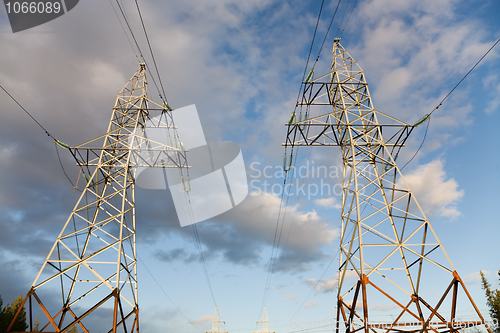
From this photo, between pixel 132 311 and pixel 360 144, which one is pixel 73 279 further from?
pixel 360 144

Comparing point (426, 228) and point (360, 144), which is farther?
point (360, 144)

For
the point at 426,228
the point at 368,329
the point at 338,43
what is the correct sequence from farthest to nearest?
1. the point at 338,43
2. the point at 426,228
3. the point at 368,329

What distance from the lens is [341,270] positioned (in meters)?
14.4

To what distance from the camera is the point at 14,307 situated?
53.4 m

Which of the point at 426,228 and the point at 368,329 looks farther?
the point at 426,228

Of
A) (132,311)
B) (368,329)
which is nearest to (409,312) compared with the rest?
(368,329)

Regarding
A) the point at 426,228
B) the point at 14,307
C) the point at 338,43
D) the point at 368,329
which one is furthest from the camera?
the point at 14,307

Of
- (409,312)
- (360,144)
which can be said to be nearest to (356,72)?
(360,144)

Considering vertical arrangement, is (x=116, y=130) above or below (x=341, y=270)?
above

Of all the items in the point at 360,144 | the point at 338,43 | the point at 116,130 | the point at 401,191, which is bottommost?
the point at 401,191

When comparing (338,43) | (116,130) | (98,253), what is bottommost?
(98,253)

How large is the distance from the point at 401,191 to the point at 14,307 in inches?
2781

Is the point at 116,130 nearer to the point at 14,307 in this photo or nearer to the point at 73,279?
the point at 73,279

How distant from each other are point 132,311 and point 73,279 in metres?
3.32
